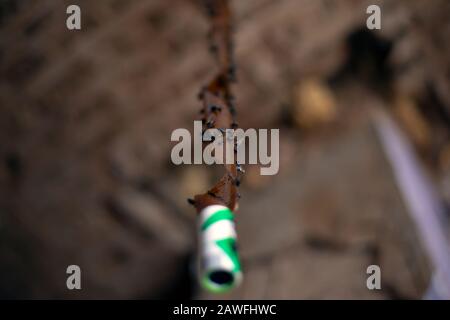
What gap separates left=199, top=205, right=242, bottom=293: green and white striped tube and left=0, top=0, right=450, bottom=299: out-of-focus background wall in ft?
2.73

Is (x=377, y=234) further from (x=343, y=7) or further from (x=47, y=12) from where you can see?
(x=47, y=12)

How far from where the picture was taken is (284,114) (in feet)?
5.32

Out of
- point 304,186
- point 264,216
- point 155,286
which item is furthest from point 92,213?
point 304,186

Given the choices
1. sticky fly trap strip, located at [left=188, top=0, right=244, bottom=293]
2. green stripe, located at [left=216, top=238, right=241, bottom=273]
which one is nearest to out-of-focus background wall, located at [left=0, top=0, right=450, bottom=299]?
sticky fly trap strip, located at [left=188, top=0, right=244, bottom=293]

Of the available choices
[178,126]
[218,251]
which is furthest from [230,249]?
[178,126]

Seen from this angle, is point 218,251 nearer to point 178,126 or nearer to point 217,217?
point 217,217

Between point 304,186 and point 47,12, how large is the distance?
34.7 inches

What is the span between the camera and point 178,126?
1572 mm

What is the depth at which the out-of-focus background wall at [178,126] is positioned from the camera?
138 cm

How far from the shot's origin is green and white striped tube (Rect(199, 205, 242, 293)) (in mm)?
433

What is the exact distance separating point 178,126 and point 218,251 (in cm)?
116

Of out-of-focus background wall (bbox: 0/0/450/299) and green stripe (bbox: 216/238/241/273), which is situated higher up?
out-of-focus background wall (bbox: 0/0/450/299)

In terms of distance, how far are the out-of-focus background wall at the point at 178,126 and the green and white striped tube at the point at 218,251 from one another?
83cm

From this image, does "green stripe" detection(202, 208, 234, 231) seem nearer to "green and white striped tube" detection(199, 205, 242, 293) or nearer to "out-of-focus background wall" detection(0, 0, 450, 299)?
"green and white striped tube" detection(199, 205, 242, 293)
